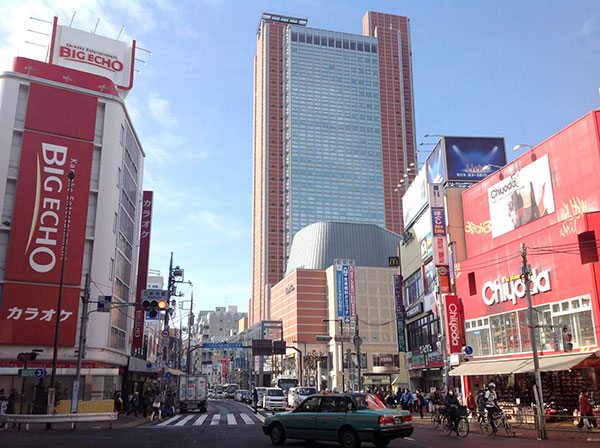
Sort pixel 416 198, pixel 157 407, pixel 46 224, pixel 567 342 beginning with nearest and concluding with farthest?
pixel 567 342, pixel 157 407, pixel 46 224, pixel 416 198

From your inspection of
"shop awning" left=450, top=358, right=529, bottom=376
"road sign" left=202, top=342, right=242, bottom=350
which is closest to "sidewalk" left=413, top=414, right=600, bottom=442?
"shop awning" left=450, top=358, right=529, bottom=376

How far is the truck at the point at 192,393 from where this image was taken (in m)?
43.5

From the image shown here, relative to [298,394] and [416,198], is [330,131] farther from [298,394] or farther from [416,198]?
[298,394]

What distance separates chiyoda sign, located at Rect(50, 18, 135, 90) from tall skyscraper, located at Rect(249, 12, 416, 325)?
104952 millimetres

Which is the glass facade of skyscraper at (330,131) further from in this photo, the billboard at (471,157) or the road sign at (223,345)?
the billboard at (471,157)

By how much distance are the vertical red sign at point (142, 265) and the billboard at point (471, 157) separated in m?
32.3

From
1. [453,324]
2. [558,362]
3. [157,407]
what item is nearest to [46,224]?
[157,407]

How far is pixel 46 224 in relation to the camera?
4012 centimetres

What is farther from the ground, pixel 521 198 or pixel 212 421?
pixel 521 198

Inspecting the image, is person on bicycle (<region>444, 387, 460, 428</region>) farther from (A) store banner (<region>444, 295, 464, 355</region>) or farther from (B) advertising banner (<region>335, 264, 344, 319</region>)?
(B) advertising banner (<region>335, 264, 344, 319</region>)

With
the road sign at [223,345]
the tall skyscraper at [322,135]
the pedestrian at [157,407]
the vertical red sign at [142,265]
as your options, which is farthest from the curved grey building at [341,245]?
the pedestrian at [157,407]

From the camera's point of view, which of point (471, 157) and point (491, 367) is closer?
point (491, 367)

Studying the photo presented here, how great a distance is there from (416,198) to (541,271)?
76.1 ft

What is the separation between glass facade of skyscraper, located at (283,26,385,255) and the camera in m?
164
